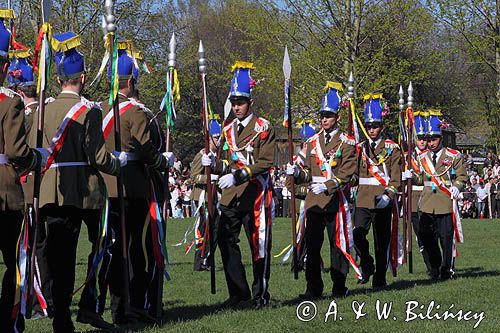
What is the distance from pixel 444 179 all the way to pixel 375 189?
1.31 m

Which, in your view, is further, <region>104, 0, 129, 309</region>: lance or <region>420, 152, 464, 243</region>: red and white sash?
<region>420, 152, 464, 243</region>: red and white sash

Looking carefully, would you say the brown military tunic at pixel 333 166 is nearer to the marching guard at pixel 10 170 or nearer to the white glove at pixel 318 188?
the white glove at pixel 318 188

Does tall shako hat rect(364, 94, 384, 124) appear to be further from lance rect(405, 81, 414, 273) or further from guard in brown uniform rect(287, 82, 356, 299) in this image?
guard in brown uniform rect(287, 82, 356, 299)

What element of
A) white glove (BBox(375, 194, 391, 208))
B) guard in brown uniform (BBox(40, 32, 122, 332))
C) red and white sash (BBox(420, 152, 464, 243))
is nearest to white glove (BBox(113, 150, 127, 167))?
guard in brown uniform (BBox(40, 32, 122, 332))

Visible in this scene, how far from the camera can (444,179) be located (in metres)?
12.7

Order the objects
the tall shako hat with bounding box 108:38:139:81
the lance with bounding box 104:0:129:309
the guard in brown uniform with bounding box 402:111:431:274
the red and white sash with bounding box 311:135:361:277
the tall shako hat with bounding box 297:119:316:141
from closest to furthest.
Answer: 1. the lance with bounding box 104:0:129:309
2. the tall shako hat with bounding box 108:38:139:81
3. the red and white sash with bounding box 311:135:361:277
4. the guard in brown uniform with bounding box 402:111:431:274
5. the tall shako hat with bounding box 297:119:316:141

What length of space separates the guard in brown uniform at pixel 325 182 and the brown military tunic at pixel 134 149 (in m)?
2.11

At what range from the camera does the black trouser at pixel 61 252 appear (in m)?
7.63

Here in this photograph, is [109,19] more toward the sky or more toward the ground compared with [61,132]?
more toward the sky

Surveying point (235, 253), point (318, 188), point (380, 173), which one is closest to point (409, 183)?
point (380, 173)

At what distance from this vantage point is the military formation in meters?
7.29

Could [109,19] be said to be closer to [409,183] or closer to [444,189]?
[409,183]

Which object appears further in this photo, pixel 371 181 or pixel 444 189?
pixel 444 189

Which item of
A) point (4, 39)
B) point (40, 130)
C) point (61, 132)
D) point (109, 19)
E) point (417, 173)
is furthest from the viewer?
point (417, 173)
